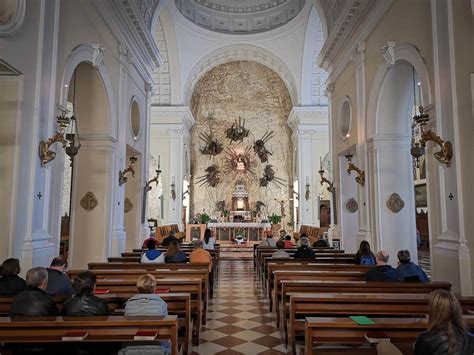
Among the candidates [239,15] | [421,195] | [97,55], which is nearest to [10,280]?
Result: [97,55]

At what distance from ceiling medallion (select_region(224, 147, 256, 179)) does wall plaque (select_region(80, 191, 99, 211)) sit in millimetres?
12809

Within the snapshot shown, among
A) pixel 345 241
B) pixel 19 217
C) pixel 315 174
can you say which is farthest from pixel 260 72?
pixel 19 217

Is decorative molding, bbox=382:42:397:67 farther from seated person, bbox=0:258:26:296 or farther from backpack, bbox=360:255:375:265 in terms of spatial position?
seated person, bbox=0:258:26:296

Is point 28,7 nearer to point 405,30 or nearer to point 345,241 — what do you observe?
point 405,30

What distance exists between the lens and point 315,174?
17859 millimetres

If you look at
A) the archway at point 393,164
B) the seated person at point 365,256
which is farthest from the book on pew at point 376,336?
the archway at point 393,164

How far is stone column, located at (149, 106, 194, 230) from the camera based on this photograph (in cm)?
1727

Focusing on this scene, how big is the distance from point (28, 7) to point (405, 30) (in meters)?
6.11

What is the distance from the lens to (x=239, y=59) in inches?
770

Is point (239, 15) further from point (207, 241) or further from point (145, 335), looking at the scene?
point (145, 335)

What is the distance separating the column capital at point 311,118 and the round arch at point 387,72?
949 centimetres

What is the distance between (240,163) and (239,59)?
18.1ft

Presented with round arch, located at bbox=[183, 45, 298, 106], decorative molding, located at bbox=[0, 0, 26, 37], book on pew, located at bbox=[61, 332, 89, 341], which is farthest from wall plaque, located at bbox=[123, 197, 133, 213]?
round arch, located at bbox=[183, 45, 298, 106]

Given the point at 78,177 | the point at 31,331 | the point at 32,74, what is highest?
the point at 32,74
